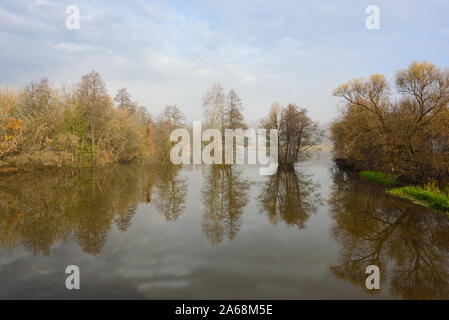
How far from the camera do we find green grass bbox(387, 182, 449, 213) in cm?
1100

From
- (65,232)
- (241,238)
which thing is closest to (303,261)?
(241,238)

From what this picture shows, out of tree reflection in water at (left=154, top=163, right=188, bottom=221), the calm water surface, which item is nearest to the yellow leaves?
the calm water surface

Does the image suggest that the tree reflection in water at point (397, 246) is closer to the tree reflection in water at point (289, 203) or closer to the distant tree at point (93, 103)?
the tree reflection in water at point (289, 203)

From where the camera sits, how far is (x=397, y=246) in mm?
6773

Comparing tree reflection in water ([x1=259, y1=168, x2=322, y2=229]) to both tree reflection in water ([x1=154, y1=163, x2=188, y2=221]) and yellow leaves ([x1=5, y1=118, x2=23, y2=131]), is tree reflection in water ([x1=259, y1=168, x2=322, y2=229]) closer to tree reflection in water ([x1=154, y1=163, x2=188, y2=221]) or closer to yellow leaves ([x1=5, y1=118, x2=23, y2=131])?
tree reflection in water ([x1=154, y1=163, x2=188, y2=221])

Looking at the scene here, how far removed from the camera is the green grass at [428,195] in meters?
11.0

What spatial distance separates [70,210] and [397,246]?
12.2m

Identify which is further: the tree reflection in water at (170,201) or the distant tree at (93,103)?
the distant tree at (93,103)

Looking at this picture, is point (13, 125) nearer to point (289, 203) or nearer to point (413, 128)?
point (289, 203)

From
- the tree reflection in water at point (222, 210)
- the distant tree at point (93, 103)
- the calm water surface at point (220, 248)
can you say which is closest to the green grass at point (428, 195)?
the calm water surface at point (220, 248)

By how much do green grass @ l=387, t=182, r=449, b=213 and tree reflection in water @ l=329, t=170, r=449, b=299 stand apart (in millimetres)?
887

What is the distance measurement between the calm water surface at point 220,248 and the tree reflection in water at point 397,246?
0.03 m

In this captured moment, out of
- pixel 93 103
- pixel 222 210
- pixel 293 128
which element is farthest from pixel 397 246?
pixel 93 103
